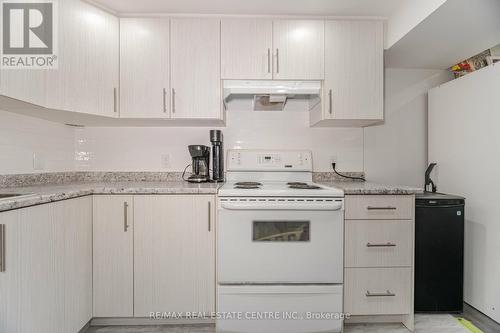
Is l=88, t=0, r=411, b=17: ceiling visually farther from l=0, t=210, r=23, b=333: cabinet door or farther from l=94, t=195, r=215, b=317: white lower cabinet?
l=0, t=210, r=23, b=333: cabinet door

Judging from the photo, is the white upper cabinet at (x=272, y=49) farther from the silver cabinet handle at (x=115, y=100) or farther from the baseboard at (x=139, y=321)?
the baseboard at (x=139, y=321)

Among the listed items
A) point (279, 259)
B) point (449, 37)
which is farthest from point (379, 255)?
point (449, 37)

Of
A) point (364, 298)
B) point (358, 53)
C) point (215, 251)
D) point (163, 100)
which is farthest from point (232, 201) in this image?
point (358, 53)

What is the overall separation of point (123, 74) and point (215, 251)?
4.67 ft

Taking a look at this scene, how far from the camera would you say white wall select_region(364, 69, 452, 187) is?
244 centimetres

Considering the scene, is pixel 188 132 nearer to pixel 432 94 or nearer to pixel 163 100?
pixel 163 100

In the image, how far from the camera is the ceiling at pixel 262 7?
1831mm

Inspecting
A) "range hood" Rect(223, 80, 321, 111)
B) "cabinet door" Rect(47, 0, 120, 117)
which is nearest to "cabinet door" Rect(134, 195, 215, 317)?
"cabinet door" Rect(47, 0, 120, 117)

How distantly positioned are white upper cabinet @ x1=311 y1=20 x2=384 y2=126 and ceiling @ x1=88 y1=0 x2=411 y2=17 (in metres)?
0.09

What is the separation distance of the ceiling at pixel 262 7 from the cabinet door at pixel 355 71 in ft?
0.34

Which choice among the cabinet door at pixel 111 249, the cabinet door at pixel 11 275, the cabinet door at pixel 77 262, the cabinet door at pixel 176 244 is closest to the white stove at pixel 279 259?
the cabinet door at pixel 176 244

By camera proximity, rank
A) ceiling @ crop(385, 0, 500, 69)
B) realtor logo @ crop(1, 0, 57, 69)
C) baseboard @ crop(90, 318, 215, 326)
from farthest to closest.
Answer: baseboard @ crop(90, 318, 215, 326)
ceiling @ crop(385, 0, 500, 69)
realtor logo @ crop(1, 0, 57, 69)

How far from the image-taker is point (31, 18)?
155cm

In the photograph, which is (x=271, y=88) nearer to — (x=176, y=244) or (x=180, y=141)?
(x=180, y=141)
